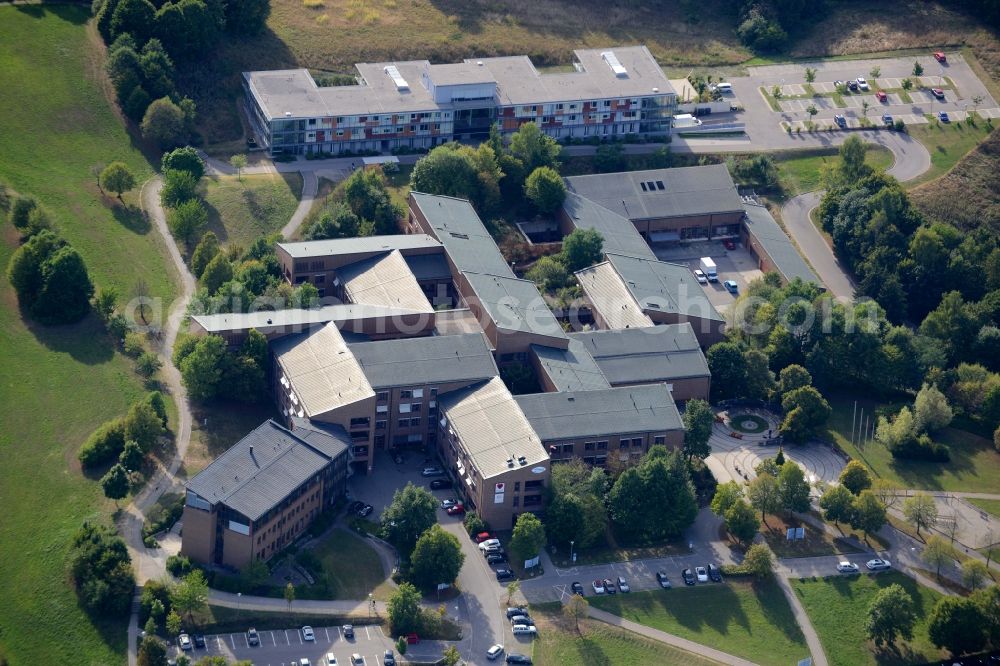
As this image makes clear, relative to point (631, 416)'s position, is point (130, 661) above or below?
below

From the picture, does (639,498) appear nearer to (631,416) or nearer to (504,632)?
(631,416)

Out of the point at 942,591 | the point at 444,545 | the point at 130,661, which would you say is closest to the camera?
the point at 130,661

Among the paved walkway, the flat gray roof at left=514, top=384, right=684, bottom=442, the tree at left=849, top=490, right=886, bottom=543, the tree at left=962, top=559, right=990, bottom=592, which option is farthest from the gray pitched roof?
the tree at left=962, top=559, right=990, bottom=592

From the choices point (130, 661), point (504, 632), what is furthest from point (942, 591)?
point (130, 661)

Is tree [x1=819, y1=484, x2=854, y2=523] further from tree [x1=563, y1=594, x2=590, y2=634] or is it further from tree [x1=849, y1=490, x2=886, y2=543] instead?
tree [x1=563, y1=594, x2=590, y2=634]

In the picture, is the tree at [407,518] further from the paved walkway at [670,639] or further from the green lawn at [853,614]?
the green lawn at [853,614]

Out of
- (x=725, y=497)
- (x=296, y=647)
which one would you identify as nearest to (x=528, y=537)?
(x=725, y=497)

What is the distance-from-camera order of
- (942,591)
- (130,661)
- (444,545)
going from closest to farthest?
(130,661) → (444,545) → (942,591)
